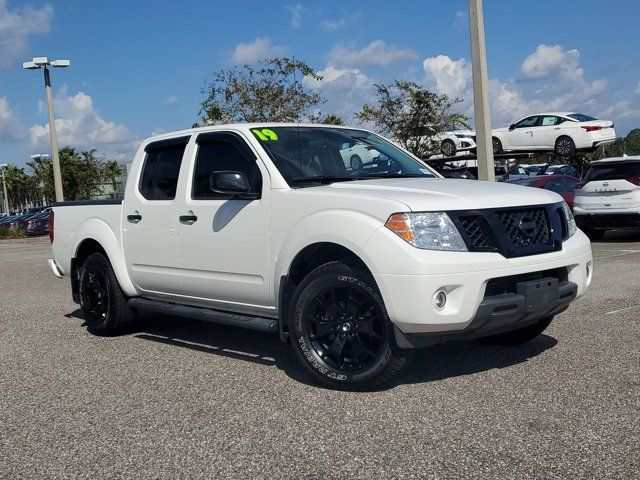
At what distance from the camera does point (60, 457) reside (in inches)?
150

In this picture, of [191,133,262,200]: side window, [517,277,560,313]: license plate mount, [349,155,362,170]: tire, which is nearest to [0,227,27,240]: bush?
[191,133,262,200]: side window

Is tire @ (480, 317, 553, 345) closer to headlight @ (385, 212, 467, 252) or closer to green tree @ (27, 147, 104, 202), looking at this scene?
headlight @ (385, 212, 467, 252)

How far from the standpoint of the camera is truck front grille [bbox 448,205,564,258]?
4391mm

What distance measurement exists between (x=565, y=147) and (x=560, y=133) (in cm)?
40

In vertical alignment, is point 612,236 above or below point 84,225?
below

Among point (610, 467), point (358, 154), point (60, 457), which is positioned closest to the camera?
point (610, 467)

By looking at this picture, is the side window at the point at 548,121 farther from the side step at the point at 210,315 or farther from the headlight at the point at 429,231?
the headlight at the point at 429,231

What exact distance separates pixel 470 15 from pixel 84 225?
7913 millimetres

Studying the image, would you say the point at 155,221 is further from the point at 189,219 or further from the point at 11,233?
the point at 11,233

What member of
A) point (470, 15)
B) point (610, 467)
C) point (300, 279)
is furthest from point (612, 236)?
point (610, 467)

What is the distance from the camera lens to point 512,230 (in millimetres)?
4547

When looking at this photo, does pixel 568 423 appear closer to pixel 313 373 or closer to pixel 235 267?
pixel 313 373

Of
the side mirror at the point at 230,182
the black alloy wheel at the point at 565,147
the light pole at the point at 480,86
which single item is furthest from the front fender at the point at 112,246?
the black alloy wheel at the point at 565,147

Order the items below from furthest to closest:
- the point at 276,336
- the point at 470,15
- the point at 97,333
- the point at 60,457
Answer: the point at 470,15
the point at 97,333
the point at 276,336
the point at 60,457
